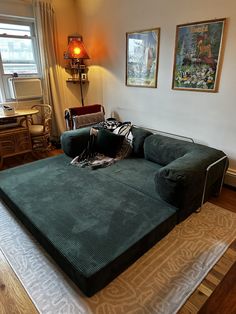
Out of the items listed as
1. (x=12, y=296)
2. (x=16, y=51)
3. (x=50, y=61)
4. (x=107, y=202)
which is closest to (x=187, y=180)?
(x=107, y=202)

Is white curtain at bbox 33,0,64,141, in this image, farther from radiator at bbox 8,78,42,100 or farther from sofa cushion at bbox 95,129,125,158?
sofa cushion at bbox 95,129,125,158

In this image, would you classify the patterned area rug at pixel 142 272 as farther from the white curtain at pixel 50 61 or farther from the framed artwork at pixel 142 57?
the white curtain at pixel 50 61

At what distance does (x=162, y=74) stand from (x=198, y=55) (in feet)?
1.78

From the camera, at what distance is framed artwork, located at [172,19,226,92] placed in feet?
7.72

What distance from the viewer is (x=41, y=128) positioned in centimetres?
368

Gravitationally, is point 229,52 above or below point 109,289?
above

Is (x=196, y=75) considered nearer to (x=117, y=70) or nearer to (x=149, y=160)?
(x=149, y=160)

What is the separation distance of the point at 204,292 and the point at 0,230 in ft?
5.91

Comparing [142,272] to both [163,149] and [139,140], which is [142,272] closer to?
[163,149]

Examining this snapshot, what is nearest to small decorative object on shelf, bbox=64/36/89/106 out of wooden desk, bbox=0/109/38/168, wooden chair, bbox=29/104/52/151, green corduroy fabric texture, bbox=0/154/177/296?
wooden chair, bbox=29/104/52/151

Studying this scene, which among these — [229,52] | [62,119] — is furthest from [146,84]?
[62,119]

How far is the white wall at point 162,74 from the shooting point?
7.86 feet

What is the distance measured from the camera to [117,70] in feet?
11.6

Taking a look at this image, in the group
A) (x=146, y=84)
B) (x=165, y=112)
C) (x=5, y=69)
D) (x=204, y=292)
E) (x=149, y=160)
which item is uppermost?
(x=5, y=69)
